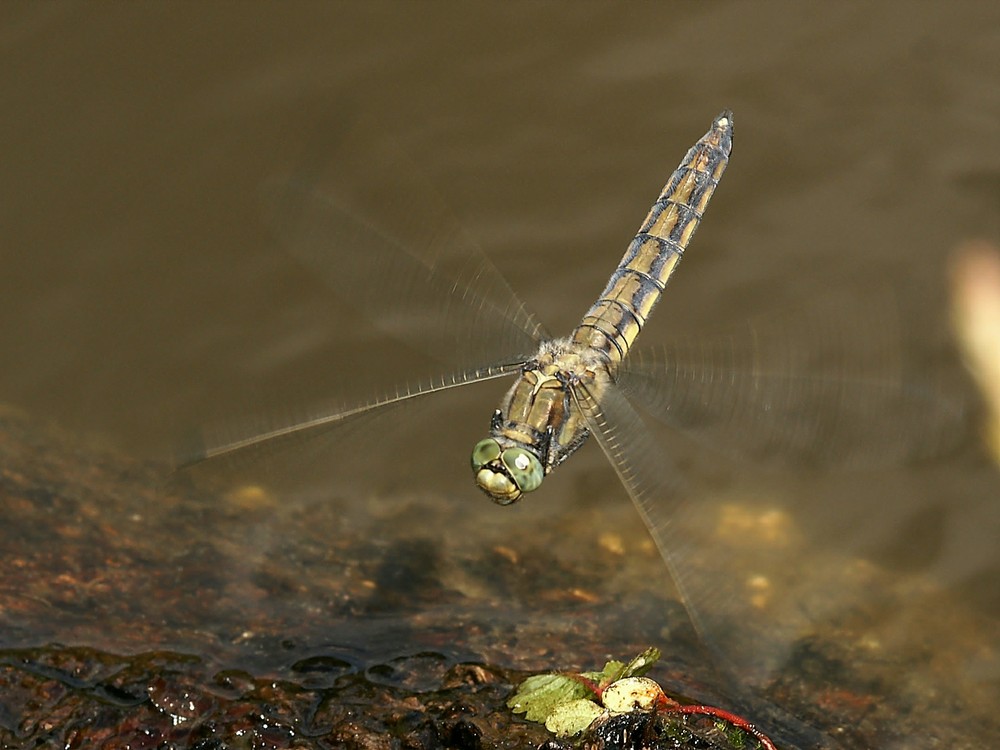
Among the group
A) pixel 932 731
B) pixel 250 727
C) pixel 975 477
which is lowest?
pixel 250 727

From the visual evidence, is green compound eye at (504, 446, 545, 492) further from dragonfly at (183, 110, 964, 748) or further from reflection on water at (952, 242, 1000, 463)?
reflection on water at (952, 242, 1000, 463)

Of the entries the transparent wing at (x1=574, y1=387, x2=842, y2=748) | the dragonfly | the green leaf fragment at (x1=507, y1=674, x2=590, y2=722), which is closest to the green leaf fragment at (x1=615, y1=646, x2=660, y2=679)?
the green leaf fragment at (x1=507, y1=674, x2=590, y2=722)

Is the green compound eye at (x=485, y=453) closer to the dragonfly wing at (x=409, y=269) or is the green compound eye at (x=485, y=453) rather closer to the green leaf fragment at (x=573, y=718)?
the dragonfly wing at (x=409, y=269)

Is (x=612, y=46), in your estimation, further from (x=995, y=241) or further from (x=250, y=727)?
(x=250, y=727)

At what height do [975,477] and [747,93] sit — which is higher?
[747,93]

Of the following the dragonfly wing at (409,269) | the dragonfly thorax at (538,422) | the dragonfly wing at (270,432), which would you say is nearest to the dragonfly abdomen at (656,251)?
the dragonfly thorax at (538,422)

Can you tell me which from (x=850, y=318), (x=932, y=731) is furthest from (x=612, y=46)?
(x=932, y=731)
